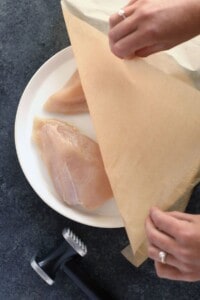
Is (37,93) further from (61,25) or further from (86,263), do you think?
(86,263)

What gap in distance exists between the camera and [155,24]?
596mm

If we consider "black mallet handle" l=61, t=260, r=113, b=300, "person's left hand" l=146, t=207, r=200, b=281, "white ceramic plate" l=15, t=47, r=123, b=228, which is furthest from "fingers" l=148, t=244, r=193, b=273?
"black mallet handle" l=61, t=260, r=113, b=300

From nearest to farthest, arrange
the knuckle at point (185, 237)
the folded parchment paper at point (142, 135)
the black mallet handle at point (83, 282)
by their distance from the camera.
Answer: the knuckle at point (185, 237) → the folded parchment paper at point (142, 135) → the black mallet handle at point (83, 282)

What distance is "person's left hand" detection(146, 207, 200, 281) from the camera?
56cm

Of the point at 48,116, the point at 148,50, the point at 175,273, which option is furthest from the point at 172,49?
the point at 175,273

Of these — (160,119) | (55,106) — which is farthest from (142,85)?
(55,106)

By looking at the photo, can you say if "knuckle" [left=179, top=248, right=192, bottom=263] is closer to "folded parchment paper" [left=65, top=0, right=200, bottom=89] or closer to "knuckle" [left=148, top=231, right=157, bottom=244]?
"knuckle" [left=148, top=231, right=157, bottom=244]

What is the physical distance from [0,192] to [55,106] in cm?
21

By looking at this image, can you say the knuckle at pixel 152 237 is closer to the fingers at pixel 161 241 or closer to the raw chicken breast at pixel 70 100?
the fingers at pixel 161 241

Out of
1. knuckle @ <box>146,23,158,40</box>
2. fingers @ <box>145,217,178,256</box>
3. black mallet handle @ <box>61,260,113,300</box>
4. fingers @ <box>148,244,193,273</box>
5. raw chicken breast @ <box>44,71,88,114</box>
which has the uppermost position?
knuckle @ <box>146,23,158,40</box>

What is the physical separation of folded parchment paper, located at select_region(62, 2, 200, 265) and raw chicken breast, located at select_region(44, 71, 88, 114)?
63mm

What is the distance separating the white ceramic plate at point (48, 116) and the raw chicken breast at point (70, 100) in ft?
0.04

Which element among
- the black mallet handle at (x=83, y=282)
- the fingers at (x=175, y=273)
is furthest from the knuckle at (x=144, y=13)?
the black mallet handle at (x=83, y=282)

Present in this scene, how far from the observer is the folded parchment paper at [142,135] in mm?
669
